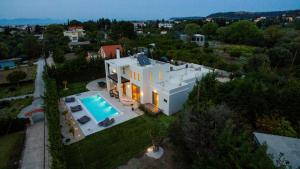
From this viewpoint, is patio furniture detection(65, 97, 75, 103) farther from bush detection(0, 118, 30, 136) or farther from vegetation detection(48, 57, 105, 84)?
vegetation detection(48, 57, 105, 84)

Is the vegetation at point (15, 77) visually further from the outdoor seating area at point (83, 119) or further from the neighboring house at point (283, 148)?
the neighboring house at point (283, 148)

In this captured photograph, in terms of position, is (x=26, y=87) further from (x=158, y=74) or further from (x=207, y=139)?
(x=207, y=139)

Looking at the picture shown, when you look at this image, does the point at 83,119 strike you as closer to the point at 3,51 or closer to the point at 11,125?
the point at 11,125

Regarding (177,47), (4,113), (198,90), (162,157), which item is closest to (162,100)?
(198,90)

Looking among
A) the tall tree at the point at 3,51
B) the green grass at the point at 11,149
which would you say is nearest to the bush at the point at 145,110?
the green grass at the point at 11,149

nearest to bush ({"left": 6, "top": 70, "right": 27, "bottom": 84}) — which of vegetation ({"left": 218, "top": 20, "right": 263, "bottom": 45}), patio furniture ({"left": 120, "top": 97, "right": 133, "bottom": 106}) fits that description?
patio furniture ({"left": 120, "top": 97, "right": 133, "bottom": 106})

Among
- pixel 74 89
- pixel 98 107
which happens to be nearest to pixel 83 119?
pixel 98 107
